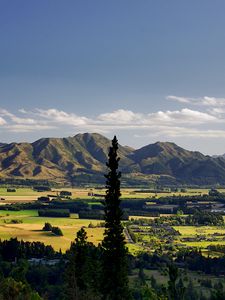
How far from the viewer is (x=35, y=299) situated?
10475cm

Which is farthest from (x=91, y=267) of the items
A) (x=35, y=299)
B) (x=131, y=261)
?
(x=131, y=261)

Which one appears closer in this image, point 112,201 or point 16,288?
point 112,201

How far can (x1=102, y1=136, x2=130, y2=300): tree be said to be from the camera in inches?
3135

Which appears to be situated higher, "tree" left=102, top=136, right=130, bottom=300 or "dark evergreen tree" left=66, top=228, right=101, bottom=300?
"tree" left=102, top=136, right=130, bottom=300

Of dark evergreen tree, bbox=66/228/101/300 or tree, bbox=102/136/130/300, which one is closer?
tree, bbox=102/136/130/300

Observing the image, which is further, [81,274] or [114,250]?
[81,274]

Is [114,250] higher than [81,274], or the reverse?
[114,250]

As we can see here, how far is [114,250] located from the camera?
8031 centimetres

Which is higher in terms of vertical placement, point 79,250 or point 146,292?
point 79,250

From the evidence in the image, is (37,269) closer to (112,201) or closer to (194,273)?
(194,273)

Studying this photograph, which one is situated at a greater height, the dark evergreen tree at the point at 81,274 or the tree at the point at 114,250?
the tree at the point at 114,250

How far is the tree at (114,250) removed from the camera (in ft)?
261

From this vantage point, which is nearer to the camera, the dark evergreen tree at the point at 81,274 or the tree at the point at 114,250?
the tree at the point at 114,250

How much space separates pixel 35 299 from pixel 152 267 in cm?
9554
